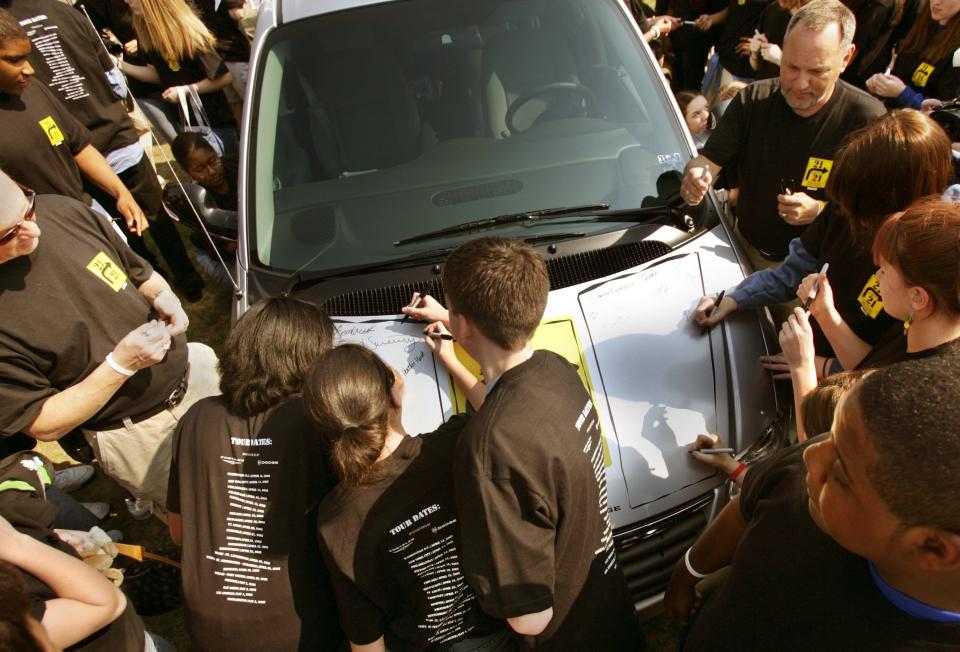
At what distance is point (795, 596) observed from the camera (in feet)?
3.59

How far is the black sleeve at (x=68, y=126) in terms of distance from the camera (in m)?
3.21

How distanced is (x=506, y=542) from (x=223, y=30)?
4876mm

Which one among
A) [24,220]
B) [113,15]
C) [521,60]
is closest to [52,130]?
[24,220]

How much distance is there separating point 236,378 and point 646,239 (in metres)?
1.65

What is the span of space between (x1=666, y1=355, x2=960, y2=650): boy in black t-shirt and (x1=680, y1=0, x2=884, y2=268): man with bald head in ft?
5.46

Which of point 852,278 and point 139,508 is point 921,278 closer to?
point 852,278

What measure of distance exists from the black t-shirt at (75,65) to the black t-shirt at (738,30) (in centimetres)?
443

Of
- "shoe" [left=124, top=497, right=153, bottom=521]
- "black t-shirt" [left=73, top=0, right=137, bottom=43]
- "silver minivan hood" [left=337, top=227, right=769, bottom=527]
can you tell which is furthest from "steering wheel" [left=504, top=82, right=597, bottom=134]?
"black t-shirt" [left=73, top=0, right=137, bottom=43]

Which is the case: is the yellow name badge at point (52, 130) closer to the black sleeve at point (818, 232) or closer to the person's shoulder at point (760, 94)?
the person's shoulder at point (760, 94)

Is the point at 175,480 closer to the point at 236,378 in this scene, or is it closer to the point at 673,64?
the point at 236,378

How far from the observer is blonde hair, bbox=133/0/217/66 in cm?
411

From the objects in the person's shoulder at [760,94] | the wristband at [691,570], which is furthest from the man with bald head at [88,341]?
the person's shoulder at [760,94]

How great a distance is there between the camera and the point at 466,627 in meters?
1.72

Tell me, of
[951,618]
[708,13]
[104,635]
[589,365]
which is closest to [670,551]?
[589,365]
